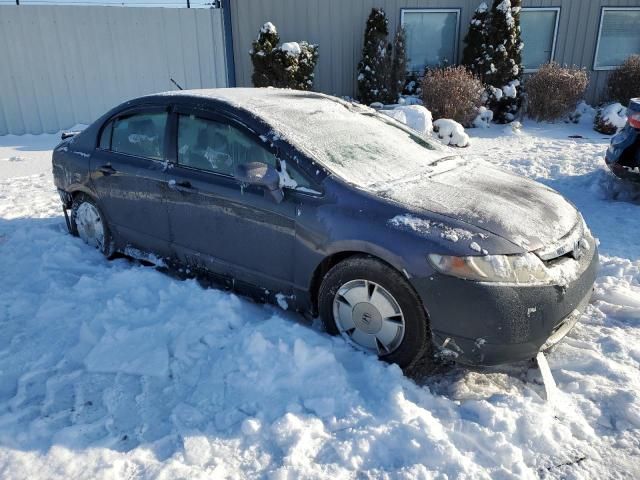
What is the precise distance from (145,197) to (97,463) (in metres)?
2.07

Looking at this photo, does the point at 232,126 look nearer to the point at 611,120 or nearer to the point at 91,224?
the point at 91,224

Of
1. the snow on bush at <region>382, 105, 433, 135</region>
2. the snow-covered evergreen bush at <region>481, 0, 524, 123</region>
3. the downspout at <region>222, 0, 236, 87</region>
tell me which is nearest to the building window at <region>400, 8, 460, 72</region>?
the snow-covered evergreen bush at <region>481, 0, 524, 123</region>

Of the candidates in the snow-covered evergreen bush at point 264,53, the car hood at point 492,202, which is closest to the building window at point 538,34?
the snow-covered evergreen bush at point 264,53

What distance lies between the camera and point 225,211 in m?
3.26

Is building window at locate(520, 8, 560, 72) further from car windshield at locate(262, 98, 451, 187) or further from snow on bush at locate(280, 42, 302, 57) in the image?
car windshield at locate(262, 98, 451, 187)

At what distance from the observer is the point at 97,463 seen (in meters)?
2.17

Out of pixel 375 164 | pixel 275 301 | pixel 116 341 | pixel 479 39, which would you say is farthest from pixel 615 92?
pixel 116 341

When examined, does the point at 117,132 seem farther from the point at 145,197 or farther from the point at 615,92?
the point at 615,92

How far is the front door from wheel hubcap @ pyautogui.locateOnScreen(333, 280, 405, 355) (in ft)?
1.36

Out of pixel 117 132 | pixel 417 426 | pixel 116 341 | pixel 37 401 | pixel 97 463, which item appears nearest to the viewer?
pixel 97 463

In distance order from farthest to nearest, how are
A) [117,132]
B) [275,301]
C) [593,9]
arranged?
[593,9] < [117,132] < [275,301]

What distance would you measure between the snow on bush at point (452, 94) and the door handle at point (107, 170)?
6.88 m

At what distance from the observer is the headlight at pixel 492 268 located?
8.10 feet

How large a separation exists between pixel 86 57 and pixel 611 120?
10101mm
